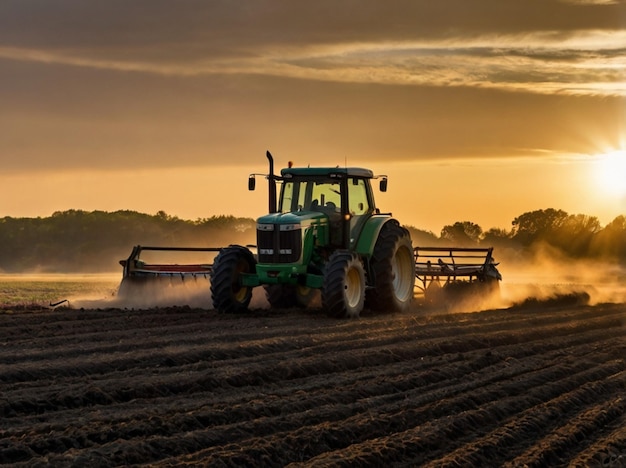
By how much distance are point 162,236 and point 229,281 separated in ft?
103

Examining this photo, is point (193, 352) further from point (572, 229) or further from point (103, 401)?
point (572, 229)

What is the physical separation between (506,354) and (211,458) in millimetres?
6839

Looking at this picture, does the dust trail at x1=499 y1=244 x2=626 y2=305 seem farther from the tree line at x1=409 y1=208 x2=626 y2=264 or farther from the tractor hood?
the tractor hood

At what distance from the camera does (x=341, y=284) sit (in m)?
17.0

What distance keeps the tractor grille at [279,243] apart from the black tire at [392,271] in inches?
65.6

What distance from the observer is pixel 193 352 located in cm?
1243

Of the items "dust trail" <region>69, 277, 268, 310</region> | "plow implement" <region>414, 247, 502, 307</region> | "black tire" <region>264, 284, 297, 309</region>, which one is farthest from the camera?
"plow implement" <region>414, 247, 502, 307</region>

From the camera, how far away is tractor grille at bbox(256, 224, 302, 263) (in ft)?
57.8

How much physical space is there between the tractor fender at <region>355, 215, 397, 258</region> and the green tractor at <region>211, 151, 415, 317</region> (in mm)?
17

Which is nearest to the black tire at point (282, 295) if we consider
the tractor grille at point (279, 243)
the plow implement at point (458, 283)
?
the tractor grille at point (279, 243)

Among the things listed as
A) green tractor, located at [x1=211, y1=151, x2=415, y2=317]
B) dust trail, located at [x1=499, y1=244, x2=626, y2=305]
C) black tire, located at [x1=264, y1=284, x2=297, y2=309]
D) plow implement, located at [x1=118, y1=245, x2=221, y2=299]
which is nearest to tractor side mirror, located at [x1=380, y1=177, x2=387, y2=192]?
green tractor, located at [x1=211, y1=151, x2=415, y2=317]

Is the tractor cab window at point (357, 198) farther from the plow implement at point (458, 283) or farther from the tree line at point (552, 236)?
the tree line at point (552, 236)

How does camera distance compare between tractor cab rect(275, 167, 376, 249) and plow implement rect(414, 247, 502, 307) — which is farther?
plow implement rect(414, 247, 502, 307)

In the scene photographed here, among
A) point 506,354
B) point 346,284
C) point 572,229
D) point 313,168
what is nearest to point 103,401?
A: point 506,354
